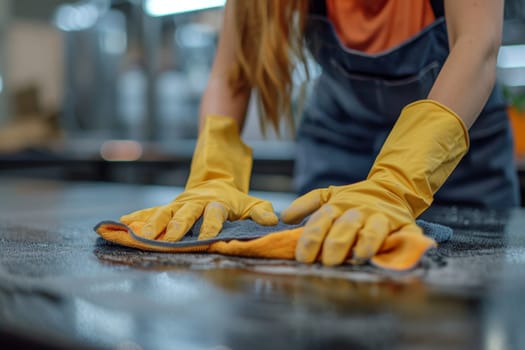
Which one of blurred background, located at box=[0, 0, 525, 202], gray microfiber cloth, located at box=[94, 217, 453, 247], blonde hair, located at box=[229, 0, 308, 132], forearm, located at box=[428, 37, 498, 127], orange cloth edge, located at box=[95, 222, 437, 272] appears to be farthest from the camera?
blurred background, located at box=[0, 0, 525, 202]

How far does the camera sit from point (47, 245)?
0.85 m

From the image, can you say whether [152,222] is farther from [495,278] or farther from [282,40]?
[282,40]

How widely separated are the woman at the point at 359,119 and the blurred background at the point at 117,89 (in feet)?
3.85

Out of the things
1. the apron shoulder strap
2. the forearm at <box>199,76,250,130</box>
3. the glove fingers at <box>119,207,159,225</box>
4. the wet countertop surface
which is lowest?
the wet countertop surface

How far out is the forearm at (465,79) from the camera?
890 millimetres

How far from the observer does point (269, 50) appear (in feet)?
3.93

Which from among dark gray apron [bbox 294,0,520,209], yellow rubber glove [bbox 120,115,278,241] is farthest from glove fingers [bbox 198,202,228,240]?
dark gray apron [bbox 294,0,520,209]

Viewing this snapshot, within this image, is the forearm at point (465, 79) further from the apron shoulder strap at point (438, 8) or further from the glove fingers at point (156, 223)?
the glove fingers at point (156, 223)

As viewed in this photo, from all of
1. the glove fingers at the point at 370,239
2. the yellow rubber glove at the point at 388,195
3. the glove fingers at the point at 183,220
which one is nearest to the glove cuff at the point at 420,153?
the yellow rubber glove at the point at 388,195

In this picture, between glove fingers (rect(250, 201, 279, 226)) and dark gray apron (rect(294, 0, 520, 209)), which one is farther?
dark gray apron (rect(294, 0, 520, 209))

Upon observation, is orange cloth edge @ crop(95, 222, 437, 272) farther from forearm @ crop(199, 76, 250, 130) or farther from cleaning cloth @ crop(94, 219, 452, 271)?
forearm @ crop(199, 76, 250, 130)

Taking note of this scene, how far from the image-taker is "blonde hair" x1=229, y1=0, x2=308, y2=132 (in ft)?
3.94

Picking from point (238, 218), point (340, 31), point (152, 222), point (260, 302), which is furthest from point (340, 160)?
point (260, 302)

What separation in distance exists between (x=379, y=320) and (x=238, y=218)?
21.1 inches
